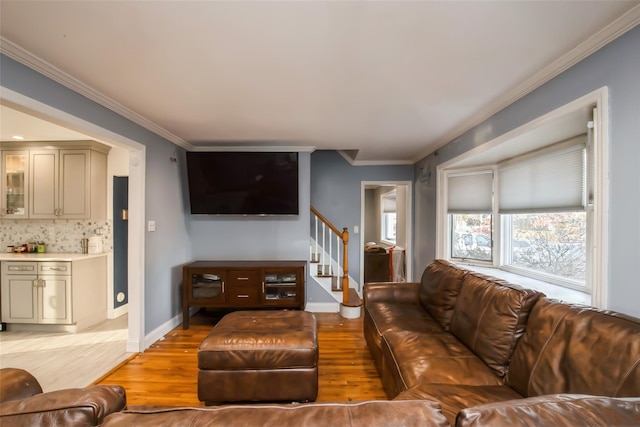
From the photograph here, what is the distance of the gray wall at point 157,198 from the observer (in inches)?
74.2

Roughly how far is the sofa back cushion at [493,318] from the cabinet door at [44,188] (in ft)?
15.5

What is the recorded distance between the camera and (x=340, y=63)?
1696 millimetres

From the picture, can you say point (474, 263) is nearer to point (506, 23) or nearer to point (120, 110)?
point (506, 23)

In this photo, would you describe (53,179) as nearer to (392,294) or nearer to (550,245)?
(392,294)

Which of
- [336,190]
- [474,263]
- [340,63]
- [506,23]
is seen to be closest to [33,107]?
[340,63]

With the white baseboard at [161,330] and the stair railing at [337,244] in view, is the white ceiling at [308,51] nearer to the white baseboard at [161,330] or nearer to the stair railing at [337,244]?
the stair railing at [337,244]

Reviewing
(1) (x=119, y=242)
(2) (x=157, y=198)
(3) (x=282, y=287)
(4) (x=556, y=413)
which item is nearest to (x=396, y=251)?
(3) (x=282, y=287)

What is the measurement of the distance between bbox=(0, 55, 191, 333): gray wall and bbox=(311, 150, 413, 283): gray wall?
2067 millimetres

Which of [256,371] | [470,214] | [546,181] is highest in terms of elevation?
[546,181]

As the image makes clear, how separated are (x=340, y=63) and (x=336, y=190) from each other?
2969 mm

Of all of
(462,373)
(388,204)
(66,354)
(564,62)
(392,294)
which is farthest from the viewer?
(388,204)

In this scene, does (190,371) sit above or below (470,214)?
below

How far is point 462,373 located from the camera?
151cm

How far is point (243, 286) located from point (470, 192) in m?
3.03
